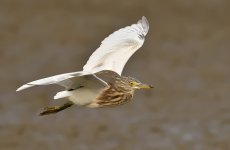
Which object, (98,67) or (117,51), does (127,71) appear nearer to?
(117,51)

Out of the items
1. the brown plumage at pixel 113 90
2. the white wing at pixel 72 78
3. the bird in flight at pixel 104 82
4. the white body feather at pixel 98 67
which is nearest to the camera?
the white wing at pixel 72 78

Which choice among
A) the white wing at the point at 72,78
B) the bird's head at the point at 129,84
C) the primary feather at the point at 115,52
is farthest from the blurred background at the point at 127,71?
the white wing at the point at 72,78

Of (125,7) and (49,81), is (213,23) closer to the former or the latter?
(125,7)

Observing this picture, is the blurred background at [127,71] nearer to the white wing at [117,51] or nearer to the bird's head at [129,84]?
the white wing at [117,51]

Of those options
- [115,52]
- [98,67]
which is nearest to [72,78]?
[98,67]

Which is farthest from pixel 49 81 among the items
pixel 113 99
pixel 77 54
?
pixel 77 54

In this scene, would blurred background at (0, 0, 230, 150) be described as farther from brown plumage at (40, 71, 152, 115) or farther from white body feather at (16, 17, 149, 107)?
brown plumage at (40, 71, 152, 115)

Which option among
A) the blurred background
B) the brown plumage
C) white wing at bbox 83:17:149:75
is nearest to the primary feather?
white wing at bbox 83:17:149:75

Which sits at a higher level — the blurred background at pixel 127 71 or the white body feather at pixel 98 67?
the white body feather at pixel 98 67
